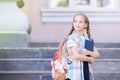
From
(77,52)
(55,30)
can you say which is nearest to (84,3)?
(55,30)

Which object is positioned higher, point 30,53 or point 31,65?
point 30,53

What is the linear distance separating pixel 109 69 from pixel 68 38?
191 centimetres

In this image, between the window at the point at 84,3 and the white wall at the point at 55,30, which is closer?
the white wall at the point at 55,30

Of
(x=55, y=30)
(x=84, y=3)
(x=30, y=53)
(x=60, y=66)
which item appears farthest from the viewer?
(x=84, y=3)

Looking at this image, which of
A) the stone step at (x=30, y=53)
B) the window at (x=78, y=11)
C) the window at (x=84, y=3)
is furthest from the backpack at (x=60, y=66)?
the window at (x=84, y=3)

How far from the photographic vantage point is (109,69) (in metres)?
5.49

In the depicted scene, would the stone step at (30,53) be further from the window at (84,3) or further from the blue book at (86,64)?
the window at (84,3)

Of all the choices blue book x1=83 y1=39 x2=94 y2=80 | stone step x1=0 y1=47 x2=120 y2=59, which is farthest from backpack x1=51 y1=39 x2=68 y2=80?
stone step x1=0 y1=47 x2=120 y2=59

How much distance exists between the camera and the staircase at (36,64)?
5328 mm

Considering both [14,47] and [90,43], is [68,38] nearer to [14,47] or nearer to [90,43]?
[90,43]

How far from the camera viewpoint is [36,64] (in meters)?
5.58

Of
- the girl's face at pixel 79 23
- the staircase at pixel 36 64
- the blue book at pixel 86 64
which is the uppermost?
the girl's face at pixel 79 23

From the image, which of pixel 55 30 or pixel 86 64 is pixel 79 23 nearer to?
pixel 86 64

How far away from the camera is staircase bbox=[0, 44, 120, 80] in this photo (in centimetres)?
533
